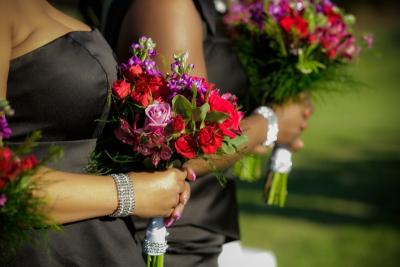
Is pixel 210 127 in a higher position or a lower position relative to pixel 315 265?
higher

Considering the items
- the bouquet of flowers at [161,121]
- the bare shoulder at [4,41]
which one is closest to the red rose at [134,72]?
the bouquet of flowers at [161,121]

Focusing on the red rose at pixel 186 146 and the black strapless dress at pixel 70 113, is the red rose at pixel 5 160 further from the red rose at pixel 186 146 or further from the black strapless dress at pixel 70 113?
the red rose at pixel 186 146

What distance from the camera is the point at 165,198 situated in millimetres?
2975

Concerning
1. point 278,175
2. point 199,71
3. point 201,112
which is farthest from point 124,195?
point 278,175

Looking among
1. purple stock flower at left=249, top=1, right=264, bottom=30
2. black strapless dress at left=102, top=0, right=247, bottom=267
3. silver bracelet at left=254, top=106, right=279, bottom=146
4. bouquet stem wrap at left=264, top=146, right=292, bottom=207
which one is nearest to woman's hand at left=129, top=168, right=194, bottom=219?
black strapless dress at left=102, top=0, right=247, bottom=267

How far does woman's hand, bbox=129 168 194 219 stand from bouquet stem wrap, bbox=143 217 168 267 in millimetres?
83

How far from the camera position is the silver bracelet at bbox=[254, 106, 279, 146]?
14.0 feet

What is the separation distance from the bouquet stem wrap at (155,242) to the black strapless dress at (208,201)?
1.49 ft

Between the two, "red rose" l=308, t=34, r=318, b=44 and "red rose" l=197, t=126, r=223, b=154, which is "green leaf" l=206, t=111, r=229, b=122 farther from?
"red rose" l=308, t=34, r=318, b=44

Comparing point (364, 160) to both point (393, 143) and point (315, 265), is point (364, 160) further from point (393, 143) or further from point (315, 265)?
point (315, 265)

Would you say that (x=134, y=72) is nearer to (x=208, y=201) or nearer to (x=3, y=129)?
(x=3, y=129)

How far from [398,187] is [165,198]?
374 inches

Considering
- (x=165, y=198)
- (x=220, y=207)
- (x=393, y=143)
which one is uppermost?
(x=165, y=198)

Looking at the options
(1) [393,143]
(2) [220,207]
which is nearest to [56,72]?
(2) [220,207]
